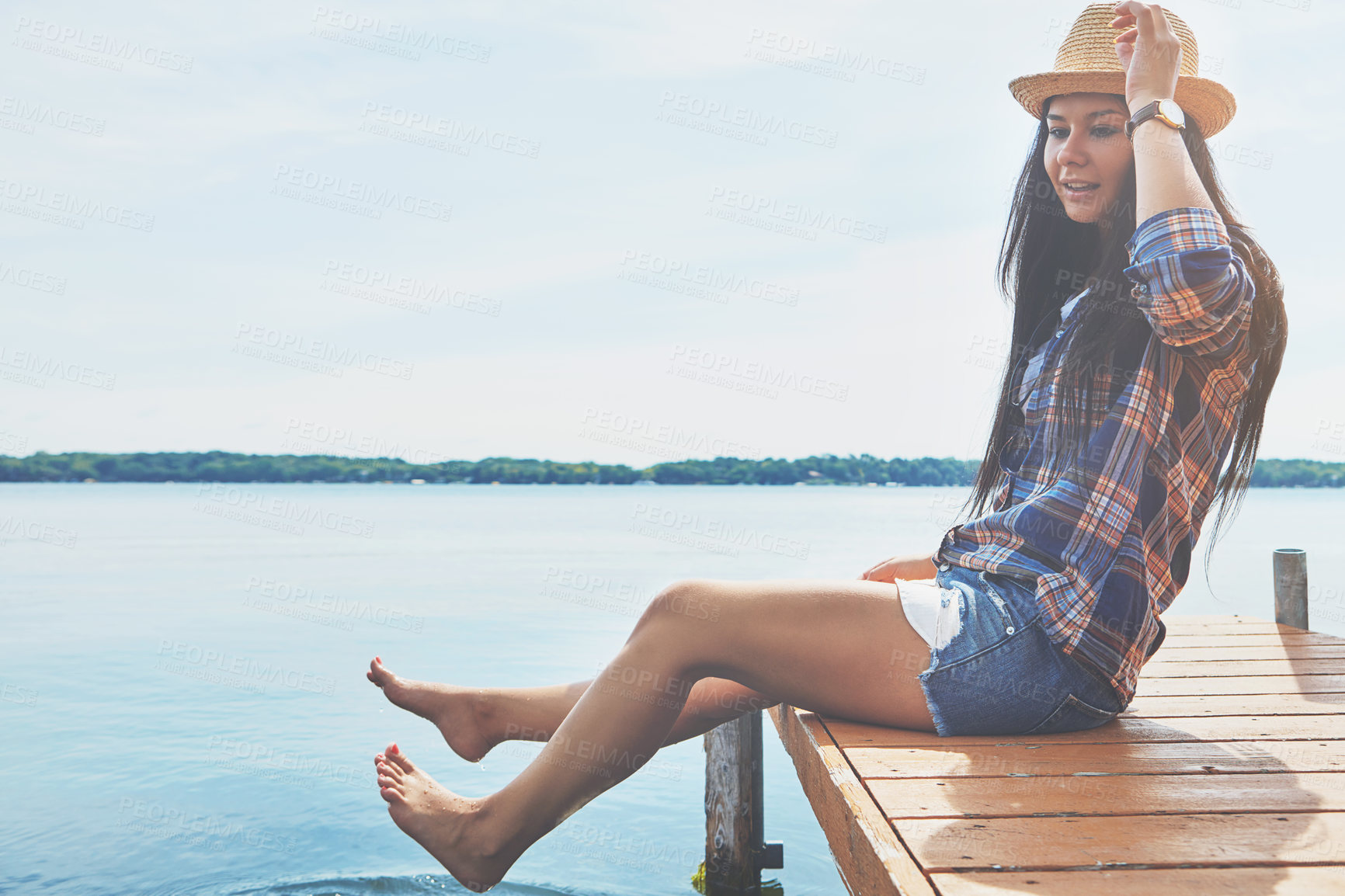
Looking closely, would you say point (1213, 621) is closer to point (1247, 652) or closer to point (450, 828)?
point (1247, 652)

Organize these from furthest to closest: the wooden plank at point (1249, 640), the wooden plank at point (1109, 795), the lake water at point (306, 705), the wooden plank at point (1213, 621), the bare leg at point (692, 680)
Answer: the lake water at point (306, 705) → the wooden plank at point (1213, 621) → the wooden plank at point (1249, 640) → the bare leg at point (692, 680) → the wooden plank at point (1109, 795)

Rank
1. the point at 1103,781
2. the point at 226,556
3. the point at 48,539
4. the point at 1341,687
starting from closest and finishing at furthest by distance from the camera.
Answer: the point at 1103,781 → the point at 1341,687 → the point at 226,556 → the point at 48,539

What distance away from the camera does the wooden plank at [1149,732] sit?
2.22m

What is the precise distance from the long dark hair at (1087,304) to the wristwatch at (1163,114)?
6.3 inches

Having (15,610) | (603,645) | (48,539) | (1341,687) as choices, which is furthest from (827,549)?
(48,539)

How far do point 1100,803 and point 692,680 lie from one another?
2.76 feet

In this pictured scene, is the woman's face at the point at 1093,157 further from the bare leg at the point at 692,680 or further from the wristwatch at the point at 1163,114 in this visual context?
the bare leg at the point at 692,680

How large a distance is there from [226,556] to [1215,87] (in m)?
27.0

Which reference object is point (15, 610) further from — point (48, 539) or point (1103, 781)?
point (48, 539)

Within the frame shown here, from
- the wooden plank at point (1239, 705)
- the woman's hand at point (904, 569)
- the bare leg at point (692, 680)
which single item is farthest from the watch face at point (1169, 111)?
the wooden plank at point (1239, 705)

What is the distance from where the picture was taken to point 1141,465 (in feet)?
6.54

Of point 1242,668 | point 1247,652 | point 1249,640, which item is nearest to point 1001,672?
point 1242,668

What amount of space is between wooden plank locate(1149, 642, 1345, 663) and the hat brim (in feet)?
6.61

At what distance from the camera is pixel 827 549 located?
87.9ft
